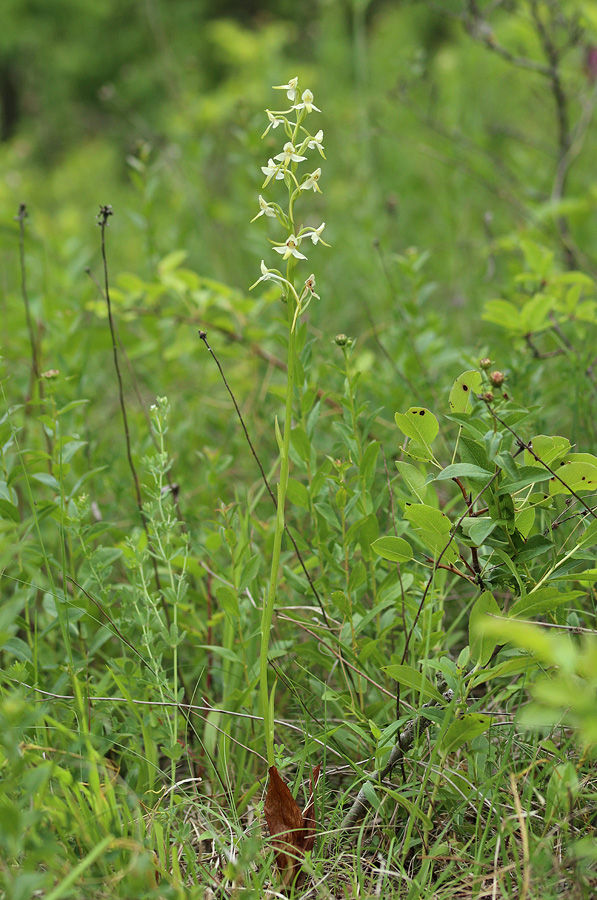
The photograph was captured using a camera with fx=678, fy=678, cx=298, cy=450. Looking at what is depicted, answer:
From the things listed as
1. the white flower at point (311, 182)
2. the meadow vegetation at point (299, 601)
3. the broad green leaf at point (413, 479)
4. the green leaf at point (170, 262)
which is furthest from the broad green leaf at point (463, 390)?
the green leaf at point (170, 262)

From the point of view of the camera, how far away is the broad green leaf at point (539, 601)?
2.99ft

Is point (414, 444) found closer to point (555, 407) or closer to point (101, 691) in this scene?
point (101, 691)

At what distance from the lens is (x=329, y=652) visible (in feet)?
3.89

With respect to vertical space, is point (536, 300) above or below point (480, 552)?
above

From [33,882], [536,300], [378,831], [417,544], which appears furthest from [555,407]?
[33,882]

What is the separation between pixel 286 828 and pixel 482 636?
0.37m

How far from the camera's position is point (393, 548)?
0.99 meters

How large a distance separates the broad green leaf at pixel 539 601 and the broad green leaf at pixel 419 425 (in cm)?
25

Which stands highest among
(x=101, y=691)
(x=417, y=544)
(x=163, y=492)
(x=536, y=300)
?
(x=536, y=300)

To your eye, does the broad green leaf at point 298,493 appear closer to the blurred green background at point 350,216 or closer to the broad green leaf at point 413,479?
the broad green leaf at point 413,479

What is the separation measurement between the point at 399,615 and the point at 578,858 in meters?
0.53

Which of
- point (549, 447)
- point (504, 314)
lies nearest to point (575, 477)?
point (549, 447)

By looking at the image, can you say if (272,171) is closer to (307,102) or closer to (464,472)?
(307,102)

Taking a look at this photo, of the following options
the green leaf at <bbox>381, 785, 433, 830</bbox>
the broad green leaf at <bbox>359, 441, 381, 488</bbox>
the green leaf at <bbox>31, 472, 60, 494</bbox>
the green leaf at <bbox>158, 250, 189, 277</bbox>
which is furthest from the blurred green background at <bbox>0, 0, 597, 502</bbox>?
the green leaf at <bbox>381, 785, 433, 830</bbox>
